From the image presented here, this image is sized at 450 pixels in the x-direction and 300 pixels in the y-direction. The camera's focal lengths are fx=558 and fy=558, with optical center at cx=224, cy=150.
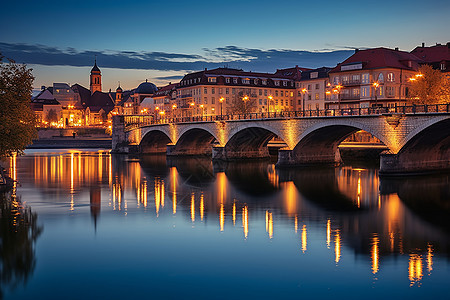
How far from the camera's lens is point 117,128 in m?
99.8

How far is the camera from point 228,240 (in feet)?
83.2

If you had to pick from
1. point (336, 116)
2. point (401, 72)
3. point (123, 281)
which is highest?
point (401, 72)

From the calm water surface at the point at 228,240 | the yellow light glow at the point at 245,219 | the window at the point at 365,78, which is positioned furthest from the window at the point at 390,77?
the yellow light glow at the point at 245,219

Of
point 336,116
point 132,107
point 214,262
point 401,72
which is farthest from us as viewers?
point 132,107

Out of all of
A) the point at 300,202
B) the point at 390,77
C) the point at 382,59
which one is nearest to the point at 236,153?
the point at 390,77

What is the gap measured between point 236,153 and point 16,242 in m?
49.0

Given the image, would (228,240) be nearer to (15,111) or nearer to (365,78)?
(15,111)

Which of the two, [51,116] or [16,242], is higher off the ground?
[51,116]

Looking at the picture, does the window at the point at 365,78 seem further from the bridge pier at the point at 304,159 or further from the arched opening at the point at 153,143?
the arched opening at the point at 153,143

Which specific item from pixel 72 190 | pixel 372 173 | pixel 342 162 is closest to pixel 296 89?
pixel 342 162

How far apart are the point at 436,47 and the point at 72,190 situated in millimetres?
70659

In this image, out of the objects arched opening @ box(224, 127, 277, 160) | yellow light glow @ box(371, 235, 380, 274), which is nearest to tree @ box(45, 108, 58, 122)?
arched opening @ box(224, 127, 277, 160)

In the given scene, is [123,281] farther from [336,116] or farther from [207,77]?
[207,77]

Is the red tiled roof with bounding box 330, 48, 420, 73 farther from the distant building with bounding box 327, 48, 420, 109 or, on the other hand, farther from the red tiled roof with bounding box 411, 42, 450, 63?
the red tiled roof with bounding box 411, 42, 450, 63
